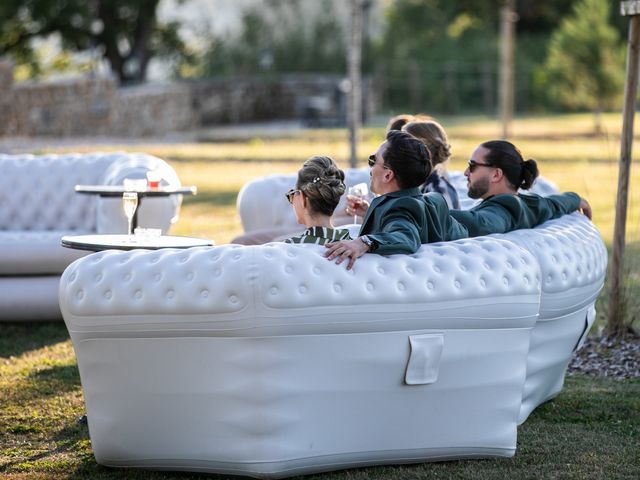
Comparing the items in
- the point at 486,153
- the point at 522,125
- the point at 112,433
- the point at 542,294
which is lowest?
the point at 522,125

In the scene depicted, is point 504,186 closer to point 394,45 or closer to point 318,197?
point 318,197

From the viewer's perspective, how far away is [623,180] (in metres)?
6.41

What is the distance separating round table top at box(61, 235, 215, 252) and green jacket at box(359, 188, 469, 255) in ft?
3.78

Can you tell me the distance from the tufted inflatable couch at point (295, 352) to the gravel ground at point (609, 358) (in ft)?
6.06

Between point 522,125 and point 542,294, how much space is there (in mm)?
24960

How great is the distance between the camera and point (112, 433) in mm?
3982

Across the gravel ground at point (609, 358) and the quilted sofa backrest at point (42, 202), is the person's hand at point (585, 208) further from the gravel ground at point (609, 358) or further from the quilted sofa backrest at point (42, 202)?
the quilted sofa backrest at point (42, 202)

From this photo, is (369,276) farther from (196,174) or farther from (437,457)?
(196,174)

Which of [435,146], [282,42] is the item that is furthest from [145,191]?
[282,42]

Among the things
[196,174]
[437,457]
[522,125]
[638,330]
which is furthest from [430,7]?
[437,457]

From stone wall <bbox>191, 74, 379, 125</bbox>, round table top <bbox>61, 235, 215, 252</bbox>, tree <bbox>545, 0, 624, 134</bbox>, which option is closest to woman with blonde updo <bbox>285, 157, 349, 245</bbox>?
round table top <bbox>61, 235, 215, 252</bbox>

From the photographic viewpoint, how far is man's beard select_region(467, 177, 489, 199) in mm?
4949

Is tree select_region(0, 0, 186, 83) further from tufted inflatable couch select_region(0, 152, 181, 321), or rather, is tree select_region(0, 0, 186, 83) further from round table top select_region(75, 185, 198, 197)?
round table top select_region(75, 185, 198, 197)

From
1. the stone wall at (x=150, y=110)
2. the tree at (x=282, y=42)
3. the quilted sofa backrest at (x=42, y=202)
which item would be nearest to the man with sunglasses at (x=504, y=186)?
the quilted sofa backrest at (x=42, y=202)
